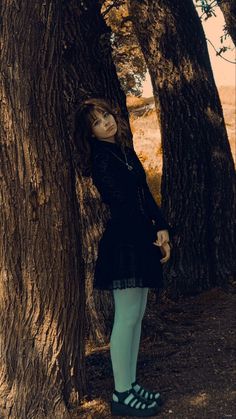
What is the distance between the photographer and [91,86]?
729 cm

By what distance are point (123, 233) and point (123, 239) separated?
0.04 m

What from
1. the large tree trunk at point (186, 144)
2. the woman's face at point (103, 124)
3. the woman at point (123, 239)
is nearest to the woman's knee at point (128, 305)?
the woman at point (123, 239)

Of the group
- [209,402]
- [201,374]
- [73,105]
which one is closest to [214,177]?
[73,105]

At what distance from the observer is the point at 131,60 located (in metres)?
16.1

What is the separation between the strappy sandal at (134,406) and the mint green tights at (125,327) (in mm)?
71

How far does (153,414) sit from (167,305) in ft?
11.0

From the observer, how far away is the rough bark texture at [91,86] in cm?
702

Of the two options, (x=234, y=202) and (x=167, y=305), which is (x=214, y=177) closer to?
(x=234, y=202)

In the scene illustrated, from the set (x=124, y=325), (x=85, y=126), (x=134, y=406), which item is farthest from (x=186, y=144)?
(x=134, y=406)

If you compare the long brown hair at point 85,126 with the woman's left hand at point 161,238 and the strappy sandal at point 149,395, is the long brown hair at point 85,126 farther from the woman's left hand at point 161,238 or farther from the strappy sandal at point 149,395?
the strappy sandal at point 149,395

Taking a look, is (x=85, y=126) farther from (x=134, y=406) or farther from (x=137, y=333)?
(x=134, y=406)

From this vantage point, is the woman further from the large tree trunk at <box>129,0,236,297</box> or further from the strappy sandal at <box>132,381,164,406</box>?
the large tree trunk at <box>129,0,236,297</box>

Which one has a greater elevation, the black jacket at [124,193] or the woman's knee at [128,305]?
the black jacket at [124,193]

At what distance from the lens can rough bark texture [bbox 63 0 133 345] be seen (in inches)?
276
